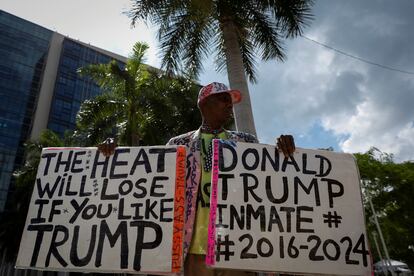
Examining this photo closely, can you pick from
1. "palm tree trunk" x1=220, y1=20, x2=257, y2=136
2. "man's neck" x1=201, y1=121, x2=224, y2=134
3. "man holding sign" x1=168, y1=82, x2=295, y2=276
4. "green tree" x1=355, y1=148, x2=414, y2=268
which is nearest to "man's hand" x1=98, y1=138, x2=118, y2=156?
"man holding sign" x1=168, y1=82, x2=295, y2=276

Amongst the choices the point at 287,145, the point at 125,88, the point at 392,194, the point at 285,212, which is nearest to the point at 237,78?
the point at 287,145

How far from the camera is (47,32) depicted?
192 ft

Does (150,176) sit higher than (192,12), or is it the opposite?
(192,12)

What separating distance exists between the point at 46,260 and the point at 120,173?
769 millimetres

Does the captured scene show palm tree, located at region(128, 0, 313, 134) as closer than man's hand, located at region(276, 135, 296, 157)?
No

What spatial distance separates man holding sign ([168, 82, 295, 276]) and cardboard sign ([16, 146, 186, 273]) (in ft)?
0.27

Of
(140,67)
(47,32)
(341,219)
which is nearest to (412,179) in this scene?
(140,67)

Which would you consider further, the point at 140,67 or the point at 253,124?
the point at 140,67

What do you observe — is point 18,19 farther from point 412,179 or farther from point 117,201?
point 117,201

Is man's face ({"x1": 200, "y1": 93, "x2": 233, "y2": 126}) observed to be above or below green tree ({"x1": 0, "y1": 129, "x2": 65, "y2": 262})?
below

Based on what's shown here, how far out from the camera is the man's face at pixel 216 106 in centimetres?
297

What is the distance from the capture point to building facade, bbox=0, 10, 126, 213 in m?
49.3

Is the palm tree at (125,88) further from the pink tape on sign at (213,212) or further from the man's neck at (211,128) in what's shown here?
the pink tape on sign at (213,212)

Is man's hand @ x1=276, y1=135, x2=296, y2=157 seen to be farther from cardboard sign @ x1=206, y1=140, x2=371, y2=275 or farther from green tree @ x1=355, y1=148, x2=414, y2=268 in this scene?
green tree @ x1=355, y1=148, x2=414, y2=268
